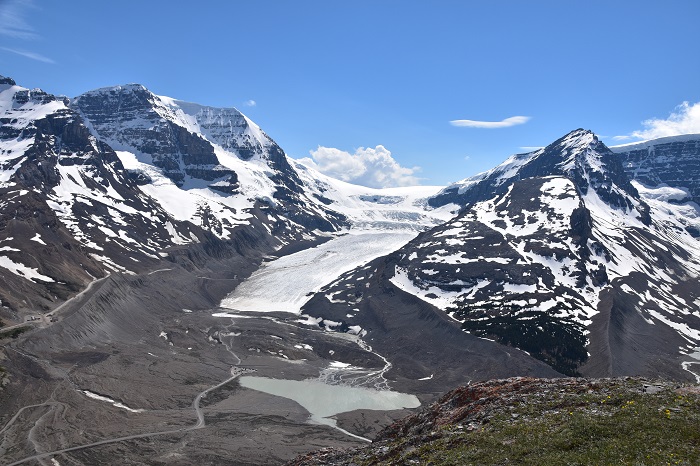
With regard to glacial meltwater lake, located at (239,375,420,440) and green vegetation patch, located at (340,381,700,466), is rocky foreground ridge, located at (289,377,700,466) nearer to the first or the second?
green vegetation patch, located at (340,381,700,466)

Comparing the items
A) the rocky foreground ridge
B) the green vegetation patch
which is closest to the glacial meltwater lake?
the rocky foreground ridge

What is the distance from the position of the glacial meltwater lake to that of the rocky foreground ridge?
77.2m

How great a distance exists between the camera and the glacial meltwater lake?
12962 cm

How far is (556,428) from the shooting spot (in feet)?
120

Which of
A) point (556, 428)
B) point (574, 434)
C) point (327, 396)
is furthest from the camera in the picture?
point (327, 396)

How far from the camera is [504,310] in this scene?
188 meters

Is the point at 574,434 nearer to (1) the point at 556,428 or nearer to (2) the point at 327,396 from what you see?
(1) the point at 556,428

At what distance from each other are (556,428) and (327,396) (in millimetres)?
107178

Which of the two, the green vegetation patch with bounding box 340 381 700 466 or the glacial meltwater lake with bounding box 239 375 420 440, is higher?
the green vegetation patch with bounding box 340 381 700 466

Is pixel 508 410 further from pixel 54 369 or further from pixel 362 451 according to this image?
pixel 54 369

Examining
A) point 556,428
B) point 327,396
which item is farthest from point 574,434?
point 327,396

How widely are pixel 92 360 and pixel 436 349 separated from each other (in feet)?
303

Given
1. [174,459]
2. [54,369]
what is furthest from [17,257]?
[174,459]

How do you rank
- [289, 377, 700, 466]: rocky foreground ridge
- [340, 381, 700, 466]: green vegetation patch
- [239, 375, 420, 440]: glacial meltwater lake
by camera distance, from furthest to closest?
[239, 375, 420, 440]: glacial meltwater lake, [289, 377, 700, 466]: rocky foreground ridge, [340, 381, 700, 466]: green vegetation patch
